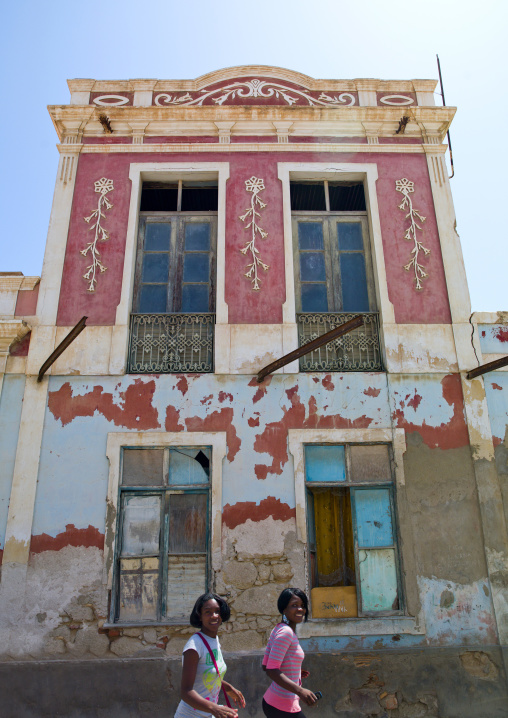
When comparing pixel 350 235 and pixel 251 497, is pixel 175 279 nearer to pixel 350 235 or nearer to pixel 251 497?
pixel 350 235

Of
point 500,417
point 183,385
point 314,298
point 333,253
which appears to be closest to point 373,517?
point 500,417

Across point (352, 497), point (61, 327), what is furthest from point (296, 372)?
point (61, 327)

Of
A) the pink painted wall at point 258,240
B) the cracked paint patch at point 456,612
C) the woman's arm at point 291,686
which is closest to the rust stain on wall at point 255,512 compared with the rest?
the cracked paint patch at point 456,612

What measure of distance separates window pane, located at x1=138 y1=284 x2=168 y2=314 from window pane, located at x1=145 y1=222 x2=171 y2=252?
60cm

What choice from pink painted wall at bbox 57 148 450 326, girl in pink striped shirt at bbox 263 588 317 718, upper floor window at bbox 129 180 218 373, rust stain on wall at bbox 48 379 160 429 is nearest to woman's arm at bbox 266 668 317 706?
girl in pink striped shirt at bbox 263 588 317 718

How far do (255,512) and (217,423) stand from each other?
1.13 meters

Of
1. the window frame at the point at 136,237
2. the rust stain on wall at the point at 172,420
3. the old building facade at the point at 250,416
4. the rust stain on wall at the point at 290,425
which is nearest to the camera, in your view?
the old building facade at the point at 250,416

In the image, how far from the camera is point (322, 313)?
24.7ft

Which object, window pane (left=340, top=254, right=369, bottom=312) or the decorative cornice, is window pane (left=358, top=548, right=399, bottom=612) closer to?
window pane (left=340, top=254, right=369, bottom=312)

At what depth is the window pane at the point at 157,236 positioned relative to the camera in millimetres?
8125

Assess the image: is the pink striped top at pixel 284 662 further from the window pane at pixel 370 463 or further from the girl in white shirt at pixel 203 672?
the window pane at pixel 370 463

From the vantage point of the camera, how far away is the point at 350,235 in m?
8.23

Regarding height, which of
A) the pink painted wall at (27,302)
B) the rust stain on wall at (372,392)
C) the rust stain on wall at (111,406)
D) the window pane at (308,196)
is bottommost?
the rust stain on wall at (111,406)

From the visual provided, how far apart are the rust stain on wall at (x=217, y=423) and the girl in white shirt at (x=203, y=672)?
125 inches
